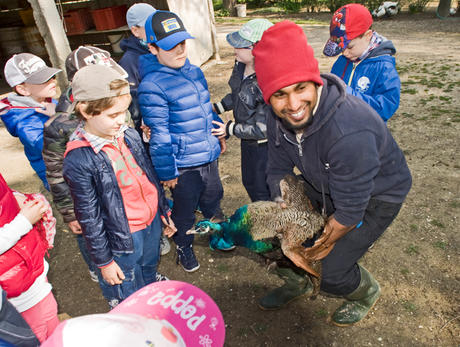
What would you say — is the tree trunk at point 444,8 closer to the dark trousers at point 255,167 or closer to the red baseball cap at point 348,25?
the red baseball cap at point 348,25

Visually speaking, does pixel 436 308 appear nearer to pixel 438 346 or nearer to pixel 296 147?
pixel 438 346

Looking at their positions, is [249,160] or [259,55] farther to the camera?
[249,160]

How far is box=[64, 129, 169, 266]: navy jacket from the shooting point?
1910 millimetres

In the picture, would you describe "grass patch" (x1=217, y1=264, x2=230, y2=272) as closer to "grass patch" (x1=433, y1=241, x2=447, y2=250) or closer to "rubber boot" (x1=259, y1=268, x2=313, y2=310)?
"rubber boot" (x1=259, y1=268, x2=313, y2=310)

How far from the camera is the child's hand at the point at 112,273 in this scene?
212 cm

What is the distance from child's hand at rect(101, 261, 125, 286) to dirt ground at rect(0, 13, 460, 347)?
104 centimetres

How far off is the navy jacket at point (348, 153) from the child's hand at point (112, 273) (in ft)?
4.73

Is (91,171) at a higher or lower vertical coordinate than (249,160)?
higher

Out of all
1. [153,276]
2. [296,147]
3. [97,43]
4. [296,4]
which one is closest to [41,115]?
[153,276]

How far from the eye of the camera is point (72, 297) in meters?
3.09

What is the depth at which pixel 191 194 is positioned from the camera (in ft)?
9.56

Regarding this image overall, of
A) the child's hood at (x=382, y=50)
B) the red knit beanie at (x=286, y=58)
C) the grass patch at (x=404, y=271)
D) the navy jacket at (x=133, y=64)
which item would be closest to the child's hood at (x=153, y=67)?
the navy jacket at (x=133, y=64)

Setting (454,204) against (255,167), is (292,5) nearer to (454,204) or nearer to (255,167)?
(454,204)

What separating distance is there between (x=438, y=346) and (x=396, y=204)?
117 cm
